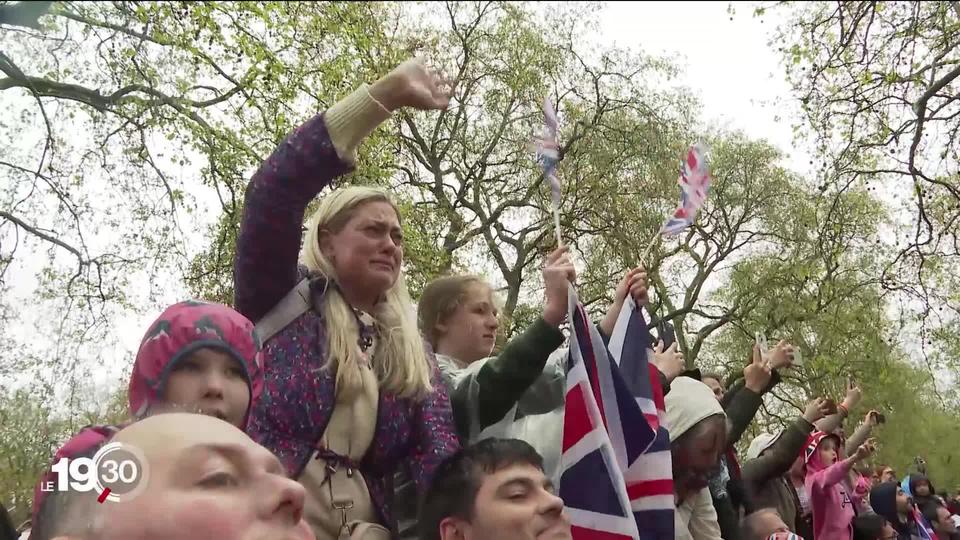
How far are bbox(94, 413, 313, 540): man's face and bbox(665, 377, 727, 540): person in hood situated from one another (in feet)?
7.56

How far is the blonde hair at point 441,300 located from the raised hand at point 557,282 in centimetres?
→ 48

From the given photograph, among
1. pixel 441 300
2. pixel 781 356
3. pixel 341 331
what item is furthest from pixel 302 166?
pixel 781 356

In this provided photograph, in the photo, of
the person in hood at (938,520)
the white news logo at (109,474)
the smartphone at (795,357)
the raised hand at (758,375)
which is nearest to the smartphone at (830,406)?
the smartphone at (795,357)

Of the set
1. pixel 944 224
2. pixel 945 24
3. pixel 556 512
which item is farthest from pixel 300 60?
pixel 556 512

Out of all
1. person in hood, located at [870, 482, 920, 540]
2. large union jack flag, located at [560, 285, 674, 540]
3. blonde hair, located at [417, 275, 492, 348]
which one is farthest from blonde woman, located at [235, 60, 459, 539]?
person in hood, located at [870, 482, 920, 540]

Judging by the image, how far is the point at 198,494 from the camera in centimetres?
98

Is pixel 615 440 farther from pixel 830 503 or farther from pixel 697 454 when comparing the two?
pixel 830 503

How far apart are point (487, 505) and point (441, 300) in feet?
3.25

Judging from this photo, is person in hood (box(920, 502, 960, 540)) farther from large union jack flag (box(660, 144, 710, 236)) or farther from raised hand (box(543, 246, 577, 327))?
raised hand (box(543, 246, 577, 327))

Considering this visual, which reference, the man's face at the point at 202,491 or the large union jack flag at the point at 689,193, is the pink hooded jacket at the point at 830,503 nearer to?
the large union jack flag at the point at 689,193

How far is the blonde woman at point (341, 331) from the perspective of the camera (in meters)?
1.73

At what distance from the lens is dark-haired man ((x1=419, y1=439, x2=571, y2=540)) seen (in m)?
1.93

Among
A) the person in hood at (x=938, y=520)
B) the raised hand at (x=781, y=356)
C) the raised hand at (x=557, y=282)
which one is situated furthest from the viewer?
the person in hood at (x=938, y=520)

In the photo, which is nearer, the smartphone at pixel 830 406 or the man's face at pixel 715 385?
the man's face at pixel 715 385
